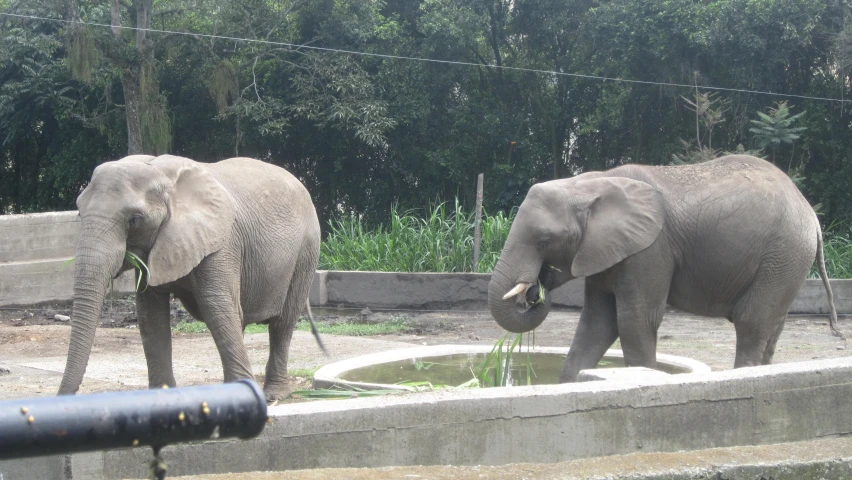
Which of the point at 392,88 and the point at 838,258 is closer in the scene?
the point at 838,258

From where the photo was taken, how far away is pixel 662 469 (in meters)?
4.40

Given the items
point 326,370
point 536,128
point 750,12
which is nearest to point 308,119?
point 536,128

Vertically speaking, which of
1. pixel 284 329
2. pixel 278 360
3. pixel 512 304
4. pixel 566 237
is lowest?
pixel 278 360

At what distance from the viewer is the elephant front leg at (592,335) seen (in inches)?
305

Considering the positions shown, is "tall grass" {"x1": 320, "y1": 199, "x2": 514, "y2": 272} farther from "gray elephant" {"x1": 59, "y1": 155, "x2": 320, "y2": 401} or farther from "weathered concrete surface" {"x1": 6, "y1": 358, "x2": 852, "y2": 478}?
"weathered concrete surface" {"x1": 6, "y1": 358, "x2": 852, "y2": 478}

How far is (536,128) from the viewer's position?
24484 mm

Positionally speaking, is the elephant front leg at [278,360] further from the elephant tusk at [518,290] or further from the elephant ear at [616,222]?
the elephant ear at [616,222]

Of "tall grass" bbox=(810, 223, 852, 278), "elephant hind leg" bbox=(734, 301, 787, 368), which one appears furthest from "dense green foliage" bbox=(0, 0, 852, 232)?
"elephant hind leg" bbox=(734, 301, 787, 368)

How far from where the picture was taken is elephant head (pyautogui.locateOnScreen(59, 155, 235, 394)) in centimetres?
589

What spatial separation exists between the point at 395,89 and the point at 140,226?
18.6 metres

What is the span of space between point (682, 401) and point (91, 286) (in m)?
3.42

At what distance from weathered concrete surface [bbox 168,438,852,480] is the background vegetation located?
15.9 metres

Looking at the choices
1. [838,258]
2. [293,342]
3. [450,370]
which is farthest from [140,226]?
[838,258]

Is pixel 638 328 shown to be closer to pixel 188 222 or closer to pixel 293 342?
pixel 188 222
